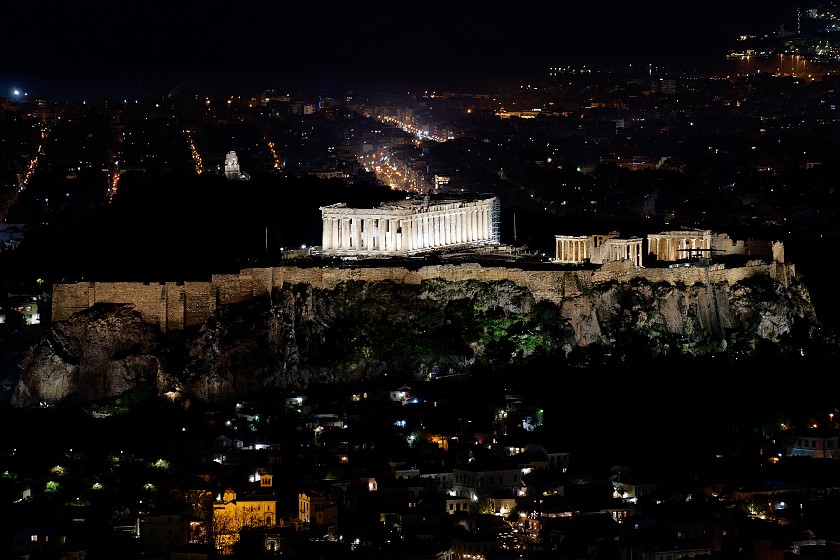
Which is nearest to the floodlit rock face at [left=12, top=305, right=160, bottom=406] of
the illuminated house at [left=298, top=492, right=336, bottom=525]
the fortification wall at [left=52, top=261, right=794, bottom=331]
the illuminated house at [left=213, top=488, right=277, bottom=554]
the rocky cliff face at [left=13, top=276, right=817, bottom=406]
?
the rocky cliff face at [left=13, top=276, right=817, bottom=406]

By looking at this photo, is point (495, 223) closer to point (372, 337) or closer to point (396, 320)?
point (396, 320)

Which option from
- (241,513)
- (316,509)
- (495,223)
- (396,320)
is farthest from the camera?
(495,223)

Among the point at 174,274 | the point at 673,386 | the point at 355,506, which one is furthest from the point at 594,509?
the point at 174,274

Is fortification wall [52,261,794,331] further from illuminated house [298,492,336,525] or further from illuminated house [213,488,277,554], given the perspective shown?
illuminated house [298,492,336,525]

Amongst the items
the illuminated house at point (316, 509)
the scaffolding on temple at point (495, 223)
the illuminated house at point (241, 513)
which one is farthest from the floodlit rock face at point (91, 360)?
the scaffolding on temple at point (495, 223)

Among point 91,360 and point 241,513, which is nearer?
point 241,513

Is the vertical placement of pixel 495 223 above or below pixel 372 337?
above

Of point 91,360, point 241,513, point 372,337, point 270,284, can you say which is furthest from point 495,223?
point 241,513

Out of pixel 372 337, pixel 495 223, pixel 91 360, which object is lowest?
pixel 91 360

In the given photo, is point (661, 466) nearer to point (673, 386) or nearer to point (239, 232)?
point (673, 386)
